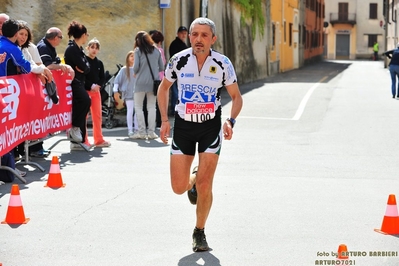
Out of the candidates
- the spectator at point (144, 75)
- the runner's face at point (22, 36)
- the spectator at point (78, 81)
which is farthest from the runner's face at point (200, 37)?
the spectator at point (144, 75)

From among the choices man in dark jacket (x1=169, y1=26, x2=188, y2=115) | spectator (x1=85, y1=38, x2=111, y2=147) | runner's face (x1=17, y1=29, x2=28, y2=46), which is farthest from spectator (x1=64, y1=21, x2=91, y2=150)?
man in dark jacket (x1=169, y1=26, x2=188, y2=115)

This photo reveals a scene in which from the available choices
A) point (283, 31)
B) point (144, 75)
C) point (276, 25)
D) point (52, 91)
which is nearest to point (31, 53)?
point (52, 91)

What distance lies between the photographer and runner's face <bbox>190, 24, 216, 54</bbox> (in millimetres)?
6781

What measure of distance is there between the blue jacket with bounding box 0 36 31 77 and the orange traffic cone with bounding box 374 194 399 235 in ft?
18.0

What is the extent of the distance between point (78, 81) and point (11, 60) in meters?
2.61

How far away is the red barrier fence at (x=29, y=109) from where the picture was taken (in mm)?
10312

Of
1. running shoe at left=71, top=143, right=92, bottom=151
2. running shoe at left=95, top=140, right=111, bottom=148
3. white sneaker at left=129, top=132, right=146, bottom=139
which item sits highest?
running shoe at left=71, top=143, right=92, bottom=151

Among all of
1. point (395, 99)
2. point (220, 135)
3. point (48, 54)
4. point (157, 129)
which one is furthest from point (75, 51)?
point (395, 99)

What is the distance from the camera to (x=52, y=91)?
12.2 meters

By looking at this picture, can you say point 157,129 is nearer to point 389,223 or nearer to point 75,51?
point 75,51

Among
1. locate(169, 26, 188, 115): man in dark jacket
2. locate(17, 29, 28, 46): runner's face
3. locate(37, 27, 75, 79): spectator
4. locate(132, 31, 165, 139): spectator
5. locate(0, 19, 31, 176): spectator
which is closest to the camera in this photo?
locate(0, 19, 31, 176): spectator

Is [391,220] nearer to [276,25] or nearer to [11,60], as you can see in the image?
[11,60]

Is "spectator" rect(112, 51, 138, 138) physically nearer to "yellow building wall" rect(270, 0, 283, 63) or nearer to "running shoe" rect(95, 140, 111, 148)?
"running shoe" rect(95, 140, 111, 148)

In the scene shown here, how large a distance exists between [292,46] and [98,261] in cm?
4967
